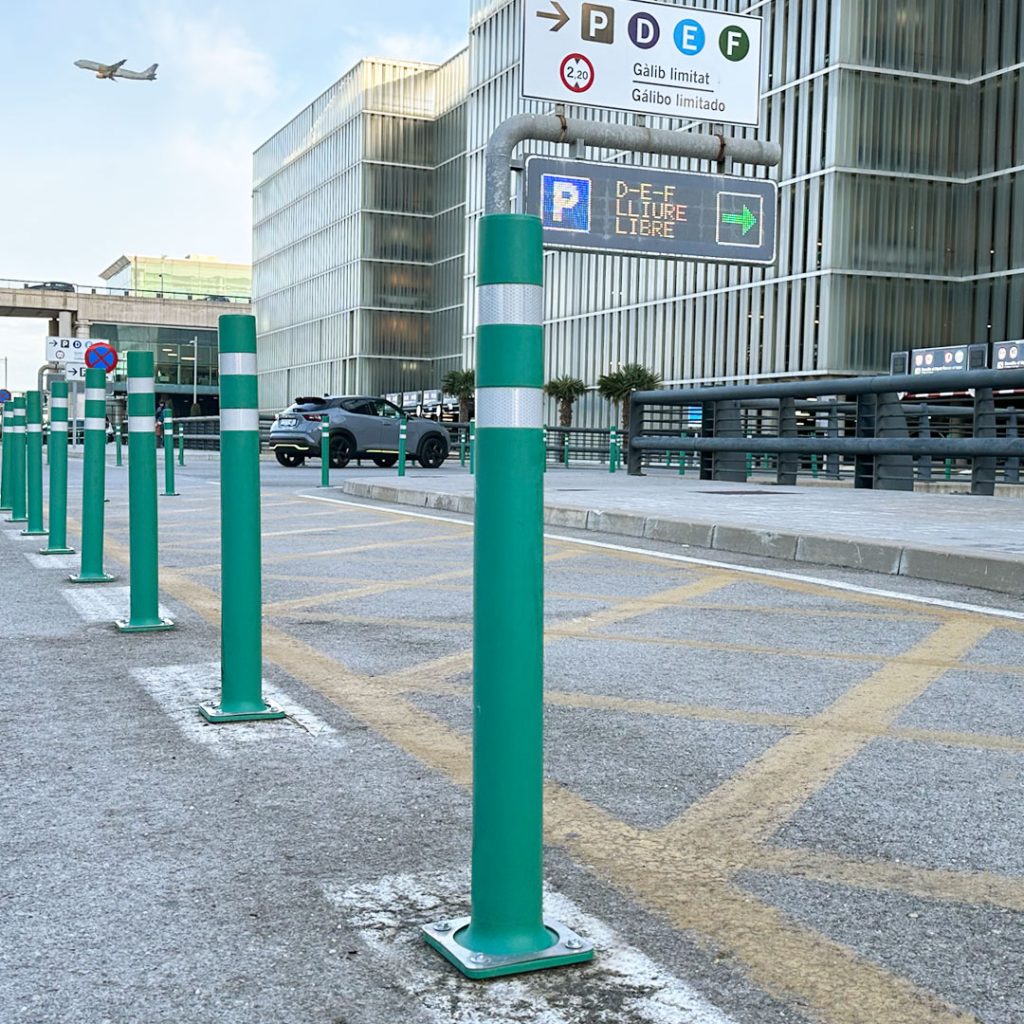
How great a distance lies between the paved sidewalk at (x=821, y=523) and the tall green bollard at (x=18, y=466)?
434 centimetres

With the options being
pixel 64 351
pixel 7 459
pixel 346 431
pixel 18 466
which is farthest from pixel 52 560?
pixel 64 351

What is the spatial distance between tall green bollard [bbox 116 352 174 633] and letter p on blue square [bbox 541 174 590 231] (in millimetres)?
15847

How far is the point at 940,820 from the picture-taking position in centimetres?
312

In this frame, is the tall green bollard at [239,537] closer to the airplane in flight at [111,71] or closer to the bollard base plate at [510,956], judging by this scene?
the bollard base plate at [510,956]

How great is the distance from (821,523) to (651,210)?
43.4 ft

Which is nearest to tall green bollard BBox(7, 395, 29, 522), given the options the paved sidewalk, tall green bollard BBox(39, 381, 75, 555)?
tall green bollard BBox(39, 381, 75, 555)

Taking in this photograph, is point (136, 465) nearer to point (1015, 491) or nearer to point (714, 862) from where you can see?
point (714, 862)

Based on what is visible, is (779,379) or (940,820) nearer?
(940,820)

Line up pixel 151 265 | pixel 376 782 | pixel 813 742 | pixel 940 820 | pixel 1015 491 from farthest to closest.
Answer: pixel 151 265
pixel 1015 491
pixel 813 742
pixel 376 782
pixel 940 820

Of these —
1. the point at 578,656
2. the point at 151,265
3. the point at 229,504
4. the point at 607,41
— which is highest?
the point at 151,265

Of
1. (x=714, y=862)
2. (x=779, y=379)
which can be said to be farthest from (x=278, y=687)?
(x=779, y=379)

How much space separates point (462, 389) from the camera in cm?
6600

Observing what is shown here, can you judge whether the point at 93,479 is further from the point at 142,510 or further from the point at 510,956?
the point at 510,956

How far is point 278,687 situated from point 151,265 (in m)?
118
